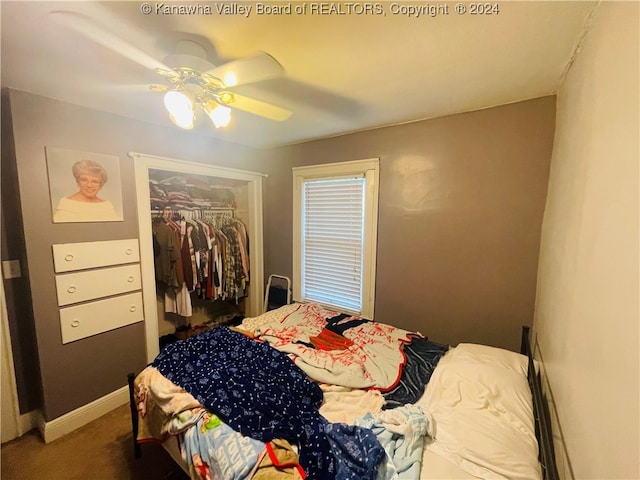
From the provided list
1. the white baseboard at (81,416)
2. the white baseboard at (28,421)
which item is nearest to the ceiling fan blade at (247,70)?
the white baseboard at (81,416)

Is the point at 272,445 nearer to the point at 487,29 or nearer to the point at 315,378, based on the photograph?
the point at 315,378

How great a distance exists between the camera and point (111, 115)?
6.68 ft

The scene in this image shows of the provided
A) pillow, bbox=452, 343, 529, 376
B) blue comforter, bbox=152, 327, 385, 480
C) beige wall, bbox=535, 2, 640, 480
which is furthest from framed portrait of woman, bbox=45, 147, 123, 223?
beige wall, bbox=535, 2, 640, 480

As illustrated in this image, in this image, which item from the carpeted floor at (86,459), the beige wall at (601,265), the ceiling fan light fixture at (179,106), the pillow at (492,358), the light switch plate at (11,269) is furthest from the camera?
the light switch plate at (11,269)

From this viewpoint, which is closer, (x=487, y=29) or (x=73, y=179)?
(x=487, y=29)

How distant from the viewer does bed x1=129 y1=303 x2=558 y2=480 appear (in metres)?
0.99

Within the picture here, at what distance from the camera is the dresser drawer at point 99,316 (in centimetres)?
188

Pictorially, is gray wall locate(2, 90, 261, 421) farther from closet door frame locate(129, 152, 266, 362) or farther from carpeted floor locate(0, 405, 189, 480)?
carpeted floor locate(0, 405, 189, 480)

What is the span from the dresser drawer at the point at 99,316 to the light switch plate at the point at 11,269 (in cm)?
36

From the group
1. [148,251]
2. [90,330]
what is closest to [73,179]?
[148,251]

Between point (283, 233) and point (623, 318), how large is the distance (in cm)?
281

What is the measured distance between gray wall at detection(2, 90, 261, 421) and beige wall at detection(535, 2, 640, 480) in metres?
2.75

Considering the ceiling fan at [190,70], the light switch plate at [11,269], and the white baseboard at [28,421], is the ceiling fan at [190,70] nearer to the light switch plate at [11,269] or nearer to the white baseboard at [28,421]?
the light switch plate at [11,269]

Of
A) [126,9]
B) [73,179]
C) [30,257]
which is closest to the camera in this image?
[126,9]
